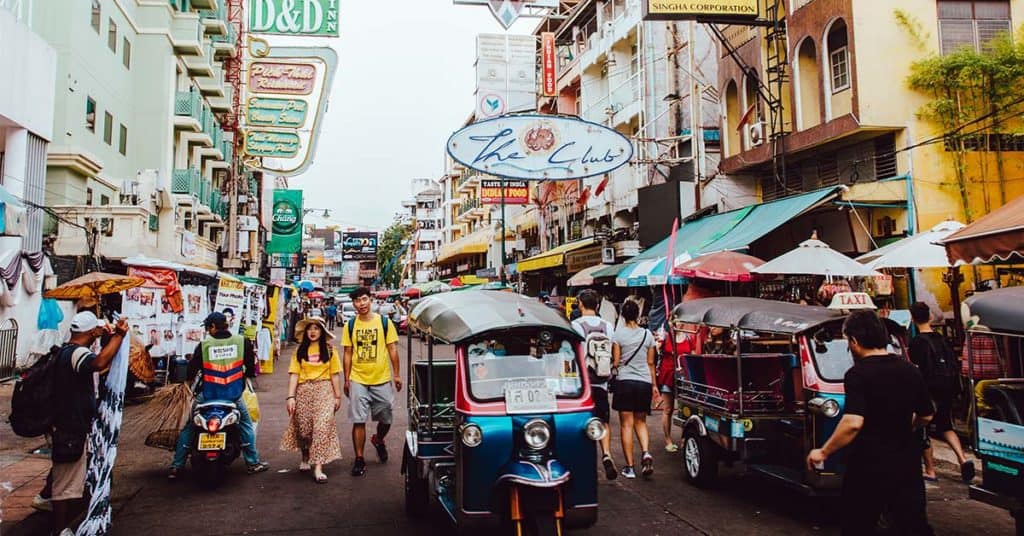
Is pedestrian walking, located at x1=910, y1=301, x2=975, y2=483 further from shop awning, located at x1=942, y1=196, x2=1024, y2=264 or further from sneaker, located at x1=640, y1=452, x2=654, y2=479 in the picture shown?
sneaker, located at x1=640, y1=452, x2=654, y2=479

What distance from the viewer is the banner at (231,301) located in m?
14.1

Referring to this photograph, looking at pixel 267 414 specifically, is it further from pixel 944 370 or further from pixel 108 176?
pixel 108 176

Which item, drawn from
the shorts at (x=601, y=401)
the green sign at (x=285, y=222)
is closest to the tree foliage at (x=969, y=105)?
the shorts at (x=601, y=401)

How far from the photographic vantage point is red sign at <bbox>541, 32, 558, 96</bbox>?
95.2 feet

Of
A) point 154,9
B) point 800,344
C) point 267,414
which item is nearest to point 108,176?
point 154,9

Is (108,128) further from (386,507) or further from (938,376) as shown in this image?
(938,376)

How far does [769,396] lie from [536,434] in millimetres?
3527

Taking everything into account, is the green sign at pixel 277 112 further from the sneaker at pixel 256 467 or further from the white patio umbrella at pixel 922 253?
the white patio umbrella at pixel 922 253

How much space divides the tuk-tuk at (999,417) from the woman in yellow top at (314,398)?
5526 millimetres

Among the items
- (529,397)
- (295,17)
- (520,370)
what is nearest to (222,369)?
(520,370)

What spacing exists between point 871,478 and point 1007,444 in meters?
1.41

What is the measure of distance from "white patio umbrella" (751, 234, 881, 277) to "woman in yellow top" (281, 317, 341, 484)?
21.9 ft

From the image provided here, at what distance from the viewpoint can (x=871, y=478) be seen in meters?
3.71

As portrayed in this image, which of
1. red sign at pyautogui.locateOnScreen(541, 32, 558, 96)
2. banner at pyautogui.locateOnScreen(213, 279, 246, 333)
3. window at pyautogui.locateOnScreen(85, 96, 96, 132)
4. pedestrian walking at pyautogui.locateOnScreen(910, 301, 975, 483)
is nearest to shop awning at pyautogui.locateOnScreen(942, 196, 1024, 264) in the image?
pedestrian walking at pyautogui.locateOnScreen(910, 301, 975, 483)
